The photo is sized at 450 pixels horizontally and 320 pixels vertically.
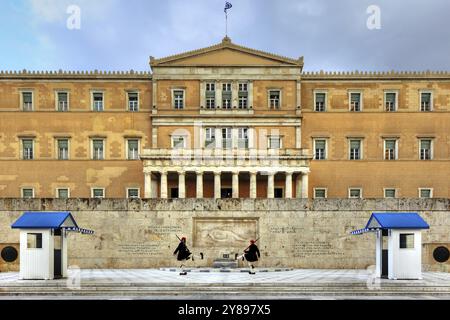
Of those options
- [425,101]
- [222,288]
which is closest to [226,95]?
[425,101]

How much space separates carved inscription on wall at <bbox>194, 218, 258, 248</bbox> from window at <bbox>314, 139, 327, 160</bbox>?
81.7ft

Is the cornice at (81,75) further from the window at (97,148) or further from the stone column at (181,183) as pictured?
the stone column at (181,183)

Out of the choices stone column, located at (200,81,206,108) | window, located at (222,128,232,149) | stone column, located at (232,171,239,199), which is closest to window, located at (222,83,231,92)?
stone column, located at (200,81,206,108)

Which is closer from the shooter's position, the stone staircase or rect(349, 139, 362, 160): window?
the stone staircase

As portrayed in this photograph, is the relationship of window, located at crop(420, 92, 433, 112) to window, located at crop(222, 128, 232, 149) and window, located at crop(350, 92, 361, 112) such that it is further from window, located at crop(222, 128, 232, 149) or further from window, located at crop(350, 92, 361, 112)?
window, located at crop(222, 128, 232, 149)

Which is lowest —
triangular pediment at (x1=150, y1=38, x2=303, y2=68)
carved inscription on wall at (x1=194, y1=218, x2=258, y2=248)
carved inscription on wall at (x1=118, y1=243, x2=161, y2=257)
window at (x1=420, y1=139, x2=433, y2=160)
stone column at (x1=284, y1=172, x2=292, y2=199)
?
carved inscription on wall at (x1=118, y1=243, x2=161, y2=257)

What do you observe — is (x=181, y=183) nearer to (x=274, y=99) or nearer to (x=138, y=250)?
(x=274, y=99)

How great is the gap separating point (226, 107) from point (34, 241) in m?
29.4

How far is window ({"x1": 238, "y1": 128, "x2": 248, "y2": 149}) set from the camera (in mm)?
44875

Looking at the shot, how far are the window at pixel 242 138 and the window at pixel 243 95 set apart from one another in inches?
81.9

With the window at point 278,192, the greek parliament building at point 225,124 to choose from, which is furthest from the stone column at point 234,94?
the window at point 278,192

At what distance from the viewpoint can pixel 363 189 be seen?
45.8 metres

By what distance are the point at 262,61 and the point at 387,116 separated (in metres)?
12.2
